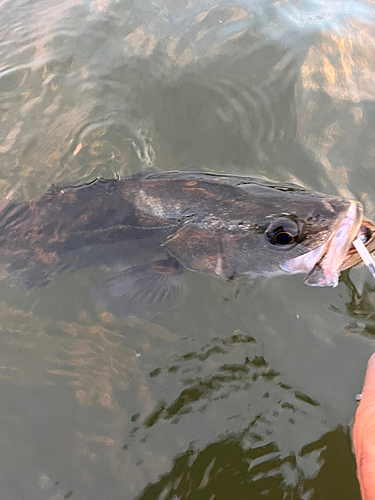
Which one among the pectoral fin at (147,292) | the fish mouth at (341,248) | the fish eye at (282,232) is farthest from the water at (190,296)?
the fish mouth at (341,248)

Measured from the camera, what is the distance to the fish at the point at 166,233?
282 cm

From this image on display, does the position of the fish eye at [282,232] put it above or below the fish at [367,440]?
above

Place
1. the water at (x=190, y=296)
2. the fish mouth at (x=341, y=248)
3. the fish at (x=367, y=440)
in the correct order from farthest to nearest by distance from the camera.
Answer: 1. the water at (x=190, y=296)
2. the fish mouth at (x=341, y=248)
3. the fish at (x=367, y=440)

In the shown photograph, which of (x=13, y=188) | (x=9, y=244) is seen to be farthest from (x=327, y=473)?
(x=13, y=188)

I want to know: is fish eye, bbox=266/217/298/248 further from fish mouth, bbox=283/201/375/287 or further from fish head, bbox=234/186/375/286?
fish mouth, bbox=283/201/375/287

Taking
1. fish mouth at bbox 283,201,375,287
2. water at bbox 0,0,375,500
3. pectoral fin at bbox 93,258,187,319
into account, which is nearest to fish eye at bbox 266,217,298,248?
fish mouth at bbox 283,201,375,287

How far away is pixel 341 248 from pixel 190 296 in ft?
5.53

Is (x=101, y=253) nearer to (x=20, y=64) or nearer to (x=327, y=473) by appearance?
(x=327, y=473)

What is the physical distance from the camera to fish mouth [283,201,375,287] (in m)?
2.50

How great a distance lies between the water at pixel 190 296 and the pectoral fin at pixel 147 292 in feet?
0.67

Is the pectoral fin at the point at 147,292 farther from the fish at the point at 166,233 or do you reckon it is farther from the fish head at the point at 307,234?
the fish head at the point at 307,234

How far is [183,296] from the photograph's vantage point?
3617 mm

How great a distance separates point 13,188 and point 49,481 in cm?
319

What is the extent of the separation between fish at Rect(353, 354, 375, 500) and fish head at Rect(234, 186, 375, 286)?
766 mm
